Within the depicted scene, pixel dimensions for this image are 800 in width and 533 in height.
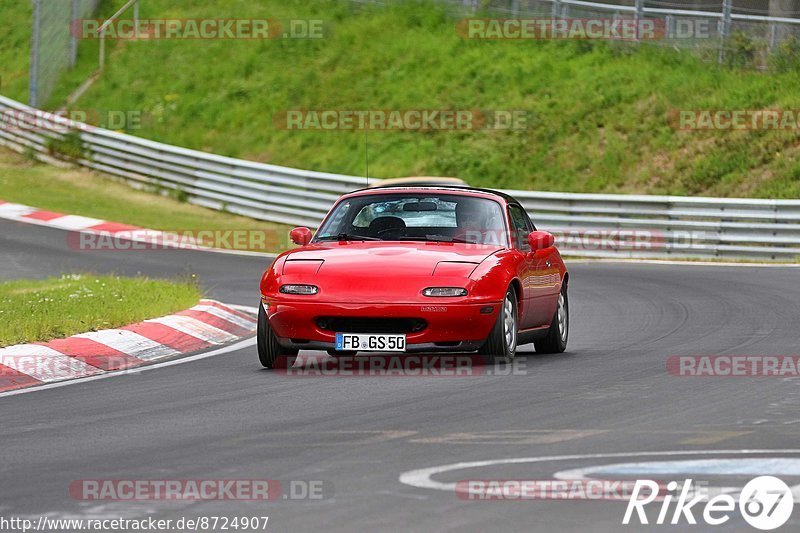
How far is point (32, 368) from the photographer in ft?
34.7

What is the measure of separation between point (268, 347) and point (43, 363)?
1.58 m

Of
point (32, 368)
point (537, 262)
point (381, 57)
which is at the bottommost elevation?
point (32, 368)

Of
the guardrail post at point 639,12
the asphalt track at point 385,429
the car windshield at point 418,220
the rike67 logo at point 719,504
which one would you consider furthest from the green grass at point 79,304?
the guardrail post at point 639,12

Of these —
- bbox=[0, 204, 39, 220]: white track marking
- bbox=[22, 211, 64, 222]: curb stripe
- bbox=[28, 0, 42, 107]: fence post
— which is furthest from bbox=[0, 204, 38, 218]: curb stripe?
bbox=[28, 0, 42, 107]: fence post

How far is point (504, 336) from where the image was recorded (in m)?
10.8

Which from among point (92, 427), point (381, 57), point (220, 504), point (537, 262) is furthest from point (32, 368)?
point (381, 57)

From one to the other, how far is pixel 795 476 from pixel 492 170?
26.1 m

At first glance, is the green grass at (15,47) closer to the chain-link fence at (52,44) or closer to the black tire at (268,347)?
the chain-link fence at (52,44)

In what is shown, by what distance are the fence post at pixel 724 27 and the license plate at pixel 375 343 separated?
23.1m

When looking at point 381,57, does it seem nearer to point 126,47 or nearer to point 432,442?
point 126,47

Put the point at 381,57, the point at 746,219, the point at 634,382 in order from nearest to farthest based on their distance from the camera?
the point at 634,382 < the point at 746,219 < the point at 381,57

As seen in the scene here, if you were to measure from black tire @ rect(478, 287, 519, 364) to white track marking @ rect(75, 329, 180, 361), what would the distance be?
2594mm

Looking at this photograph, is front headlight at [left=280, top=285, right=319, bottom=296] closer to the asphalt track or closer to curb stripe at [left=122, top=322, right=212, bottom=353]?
the asphalt track

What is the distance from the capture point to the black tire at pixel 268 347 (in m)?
10.9
